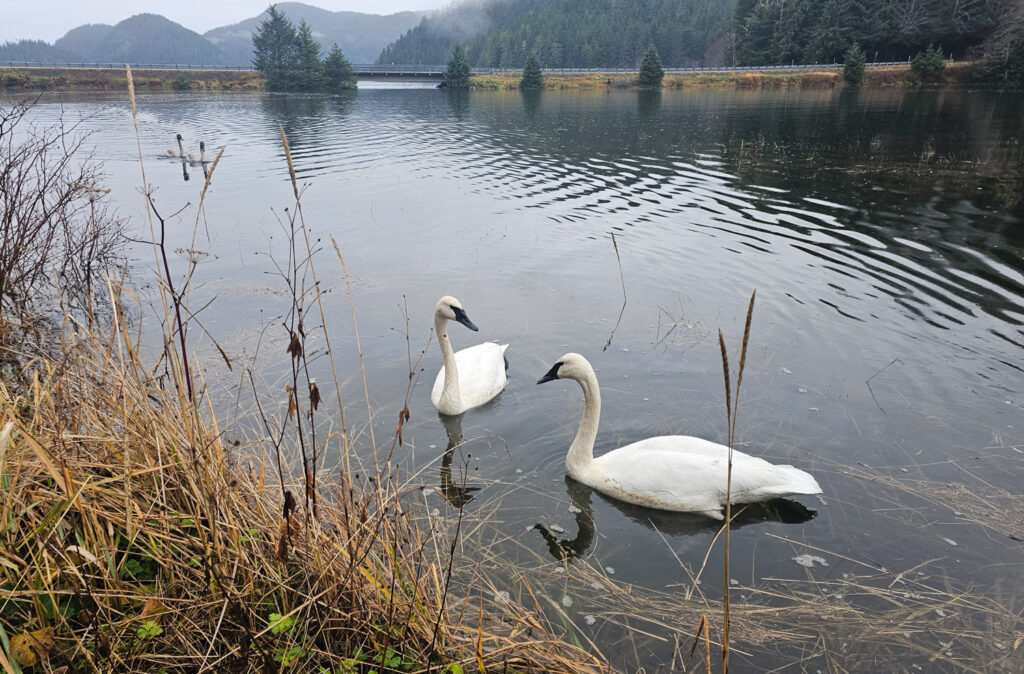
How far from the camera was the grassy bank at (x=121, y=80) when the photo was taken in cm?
6606

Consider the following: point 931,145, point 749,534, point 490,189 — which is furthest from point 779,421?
point 931,145

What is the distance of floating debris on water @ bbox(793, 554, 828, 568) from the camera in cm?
498


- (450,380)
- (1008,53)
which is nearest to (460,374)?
(450,380)

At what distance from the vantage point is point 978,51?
67375 millimetres

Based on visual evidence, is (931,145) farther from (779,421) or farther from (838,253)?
(779,421)

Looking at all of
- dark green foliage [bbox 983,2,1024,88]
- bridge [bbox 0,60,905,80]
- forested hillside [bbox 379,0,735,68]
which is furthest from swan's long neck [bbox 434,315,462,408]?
forested hillside [bbox 379,0,735,68]

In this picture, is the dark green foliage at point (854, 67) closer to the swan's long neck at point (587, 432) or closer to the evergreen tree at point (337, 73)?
the evergreen tree at point (337, 73)

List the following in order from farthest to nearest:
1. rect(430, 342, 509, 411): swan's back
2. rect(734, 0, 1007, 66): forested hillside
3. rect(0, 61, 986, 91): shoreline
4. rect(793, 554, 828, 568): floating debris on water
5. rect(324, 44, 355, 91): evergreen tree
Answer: rect(324, 44, 355, 91): evergreen tree
rect(734, 0, 1007, 66): forested hillside
rect(0, 61, 986, 91): shoreline
rect(430, 342, 509, 411): swan's back
rect(793, 554, 828, 568): floating debris on water

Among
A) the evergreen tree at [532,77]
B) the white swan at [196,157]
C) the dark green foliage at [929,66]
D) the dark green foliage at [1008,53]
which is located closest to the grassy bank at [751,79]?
the dark green foliage at [929,66]

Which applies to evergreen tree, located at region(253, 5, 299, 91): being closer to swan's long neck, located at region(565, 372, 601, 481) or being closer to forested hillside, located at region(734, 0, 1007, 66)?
forested hillside, located at region(734, 0, 1007, 66)

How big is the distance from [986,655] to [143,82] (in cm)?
9344

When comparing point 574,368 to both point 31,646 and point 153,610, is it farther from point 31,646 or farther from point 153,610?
point 31,646

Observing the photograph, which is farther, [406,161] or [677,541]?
[406,161]

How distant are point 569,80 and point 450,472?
90171 mm
